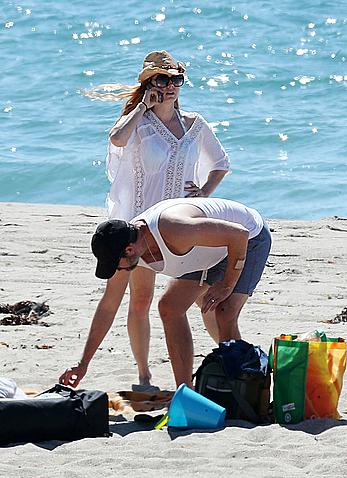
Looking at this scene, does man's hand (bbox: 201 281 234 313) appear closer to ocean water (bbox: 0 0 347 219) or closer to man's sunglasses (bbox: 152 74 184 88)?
man's sunglasses (bbox: 152 74 184 88)

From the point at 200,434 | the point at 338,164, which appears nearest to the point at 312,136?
the point at 338,164

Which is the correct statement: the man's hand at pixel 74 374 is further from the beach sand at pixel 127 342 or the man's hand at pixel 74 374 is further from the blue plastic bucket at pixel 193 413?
the blue plastic bucket at pixel 193 413

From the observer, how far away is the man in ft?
16.1

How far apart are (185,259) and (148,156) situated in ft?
2.88

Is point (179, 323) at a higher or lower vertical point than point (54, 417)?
higher

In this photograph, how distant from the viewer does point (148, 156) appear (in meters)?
5.77

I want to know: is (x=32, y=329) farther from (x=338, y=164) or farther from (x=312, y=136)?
(x=312, y=136)

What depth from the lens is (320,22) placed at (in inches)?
956

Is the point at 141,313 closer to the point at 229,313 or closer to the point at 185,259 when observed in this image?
the point at 229,313

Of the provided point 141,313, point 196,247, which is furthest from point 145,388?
point 196,247

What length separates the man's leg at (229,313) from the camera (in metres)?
5.31

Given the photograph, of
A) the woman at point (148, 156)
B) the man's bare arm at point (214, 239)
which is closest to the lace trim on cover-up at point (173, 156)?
the woman at point (148, 156)

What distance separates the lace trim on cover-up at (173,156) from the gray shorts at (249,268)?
0.62 metres

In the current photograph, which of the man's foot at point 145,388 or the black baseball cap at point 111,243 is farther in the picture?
the man's foot at point 145,388
